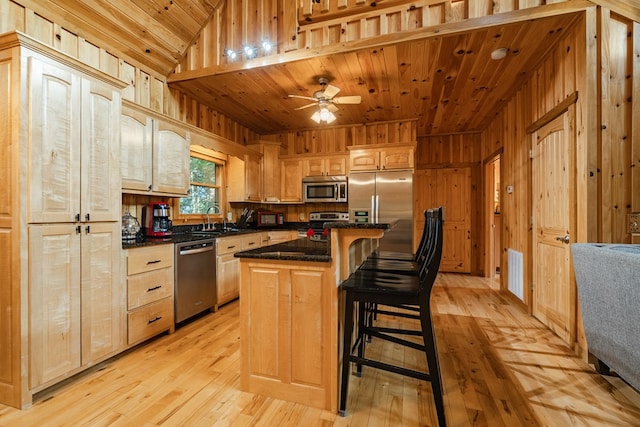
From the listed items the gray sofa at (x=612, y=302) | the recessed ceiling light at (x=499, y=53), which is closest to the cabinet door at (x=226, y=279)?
the gray sofa at (x=612, y=302)

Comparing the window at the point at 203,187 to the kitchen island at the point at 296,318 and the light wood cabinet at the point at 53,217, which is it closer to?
the light wood cabinet at the point at 53,217

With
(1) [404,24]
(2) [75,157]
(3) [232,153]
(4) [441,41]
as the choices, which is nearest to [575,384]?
(4) [441,41]

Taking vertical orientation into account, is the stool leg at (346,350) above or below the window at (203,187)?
below

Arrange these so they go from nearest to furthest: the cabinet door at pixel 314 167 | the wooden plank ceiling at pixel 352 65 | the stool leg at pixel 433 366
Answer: the stool leg at pixel 433 366 < the wooden plank ceiling at pixel 352 65 < the cabinet door at pixel 314 167

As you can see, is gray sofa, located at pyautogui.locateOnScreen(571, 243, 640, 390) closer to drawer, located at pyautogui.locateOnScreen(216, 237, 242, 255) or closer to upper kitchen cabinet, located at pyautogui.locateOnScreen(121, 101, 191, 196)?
drawer, located at pyautogui.locateOnScreen(216, 237, 242, 255)

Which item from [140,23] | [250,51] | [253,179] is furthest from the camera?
[253,179]

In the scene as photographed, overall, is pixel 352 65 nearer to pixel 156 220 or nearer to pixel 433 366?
pixel 156 220

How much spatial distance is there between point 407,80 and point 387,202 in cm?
171

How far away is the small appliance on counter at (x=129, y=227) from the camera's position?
9.06 feet

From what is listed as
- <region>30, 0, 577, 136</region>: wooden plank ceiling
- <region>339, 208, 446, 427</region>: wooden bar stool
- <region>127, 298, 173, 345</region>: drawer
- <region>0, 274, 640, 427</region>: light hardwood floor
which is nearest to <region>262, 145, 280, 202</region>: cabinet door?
<region>30, 0, 577, 136</region>: wooden plank ceiling

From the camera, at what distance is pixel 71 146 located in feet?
6.22

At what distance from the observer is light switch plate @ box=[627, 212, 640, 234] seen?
78.7 inches

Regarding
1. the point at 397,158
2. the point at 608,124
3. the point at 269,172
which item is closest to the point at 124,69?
the point at 269,172

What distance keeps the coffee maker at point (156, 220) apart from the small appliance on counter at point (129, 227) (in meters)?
0.13
